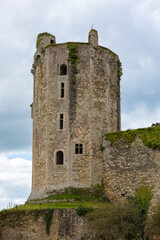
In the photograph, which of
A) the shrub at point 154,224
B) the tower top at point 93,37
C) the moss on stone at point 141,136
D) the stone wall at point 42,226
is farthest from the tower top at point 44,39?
the shrub at point 154,224

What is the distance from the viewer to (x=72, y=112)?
37.7 metres

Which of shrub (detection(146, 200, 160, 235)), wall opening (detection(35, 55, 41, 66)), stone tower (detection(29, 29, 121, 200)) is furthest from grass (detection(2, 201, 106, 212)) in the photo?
wall opening (detection(35, 55, 41, 66))

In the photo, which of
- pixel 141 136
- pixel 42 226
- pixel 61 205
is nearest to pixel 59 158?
pixel 61 205

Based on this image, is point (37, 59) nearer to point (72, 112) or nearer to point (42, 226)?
point (72, 112)

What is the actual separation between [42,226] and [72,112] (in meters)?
11.1

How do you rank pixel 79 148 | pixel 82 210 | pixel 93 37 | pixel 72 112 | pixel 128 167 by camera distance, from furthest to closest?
pixel 93 37
pixel 72 112
pixel 79 148
pixel 128 167
pixel 82 210

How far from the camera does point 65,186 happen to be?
3578 cm

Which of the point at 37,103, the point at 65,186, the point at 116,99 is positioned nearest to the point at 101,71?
the point at 116,99

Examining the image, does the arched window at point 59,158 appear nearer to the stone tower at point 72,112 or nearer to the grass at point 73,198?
the stone tower at point 72,112

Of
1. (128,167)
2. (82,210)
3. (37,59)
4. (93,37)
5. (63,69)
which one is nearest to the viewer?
(82,210)

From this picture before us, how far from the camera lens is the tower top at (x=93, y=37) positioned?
4006cm

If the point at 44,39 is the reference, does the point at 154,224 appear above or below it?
below

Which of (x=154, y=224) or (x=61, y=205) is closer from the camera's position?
(x=154, y=224)

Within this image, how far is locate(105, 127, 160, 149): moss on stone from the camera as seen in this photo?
3447 centimetres
